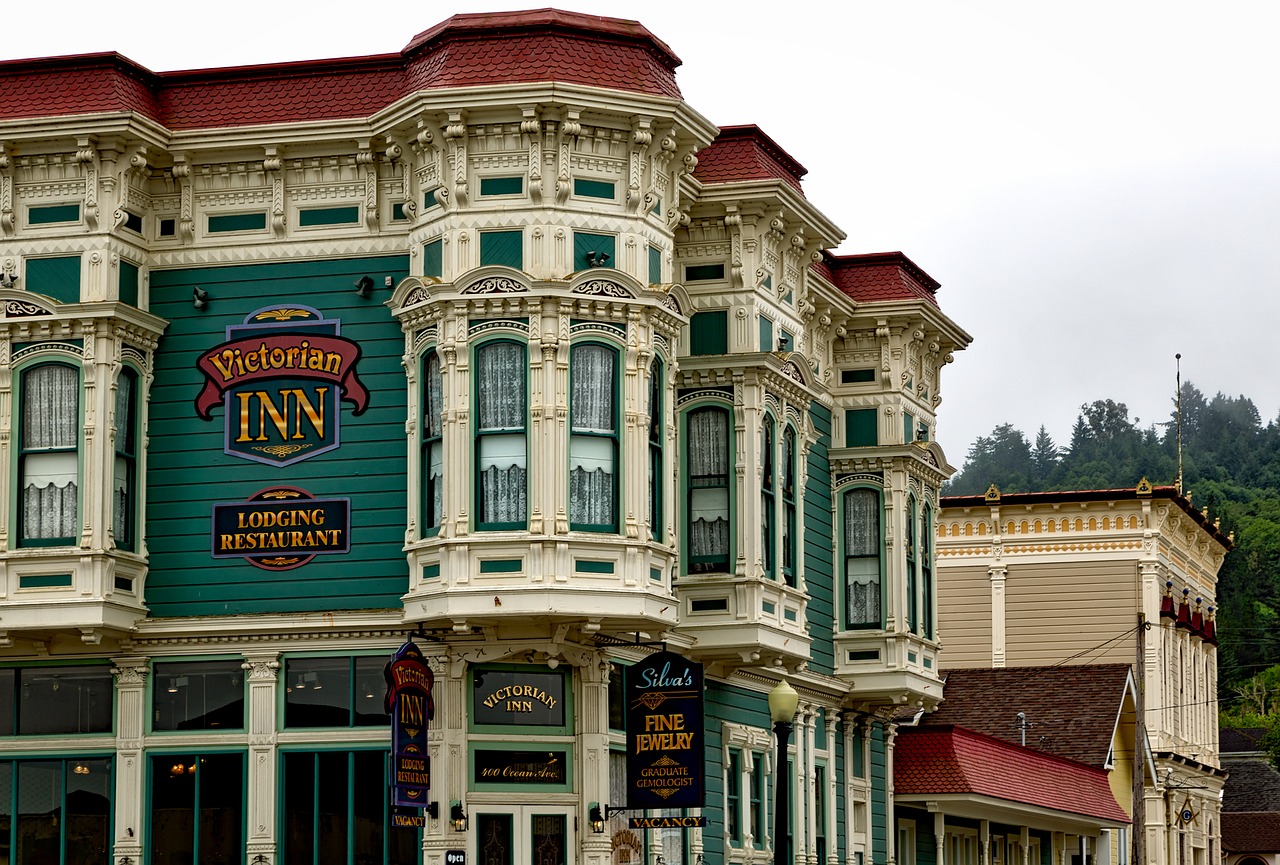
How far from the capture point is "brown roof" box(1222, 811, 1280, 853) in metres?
87.1

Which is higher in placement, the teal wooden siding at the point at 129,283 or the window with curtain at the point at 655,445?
the teal wooden siding at the point at 129,283

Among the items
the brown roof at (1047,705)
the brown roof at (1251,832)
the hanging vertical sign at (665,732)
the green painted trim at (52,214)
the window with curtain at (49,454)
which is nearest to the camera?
the hanging vertical sign at (665,732)

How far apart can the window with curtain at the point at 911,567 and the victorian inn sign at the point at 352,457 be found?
8155mm

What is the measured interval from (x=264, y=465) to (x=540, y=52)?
6.76 metres

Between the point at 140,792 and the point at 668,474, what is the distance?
8.26m

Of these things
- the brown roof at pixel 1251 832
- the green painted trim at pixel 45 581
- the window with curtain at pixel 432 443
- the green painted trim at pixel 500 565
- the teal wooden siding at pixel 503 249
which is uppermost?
the teal wooden siding at pixel 503 249

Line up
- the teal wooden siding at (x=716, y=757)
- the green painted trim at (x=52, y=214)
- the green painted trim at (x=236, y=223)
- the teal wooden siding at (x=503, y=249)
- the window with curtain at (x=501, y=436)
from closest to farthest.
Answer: the window with curtain at (x=501, y=436) < the teal wooden siding at (x=503, y=249) < the green painted trim at (x=52, y=214) < the green painted trim at (x=236, y=223) < the teal wooden siding at (x=716, y=757)

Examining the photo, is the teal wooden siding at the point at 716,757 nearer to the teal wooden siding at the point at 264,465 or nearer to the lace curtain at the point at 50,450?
the teal wooden siding at the point at 264,465

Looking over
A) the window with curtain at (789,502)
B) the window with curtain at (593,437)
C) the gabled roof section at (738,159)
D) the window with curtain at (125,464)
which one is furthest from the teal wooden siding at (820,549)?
the window with curtain at (125,464)

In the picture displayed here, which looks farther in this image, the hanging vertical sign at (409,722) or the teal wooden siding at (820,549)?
the teal wooden siding at (820,549)

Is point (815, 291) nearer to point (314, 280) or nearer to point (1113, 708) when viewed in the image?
point (314, 280)

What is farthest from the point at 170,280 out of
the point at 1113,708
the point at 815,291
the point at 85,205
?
the point at 1113,708

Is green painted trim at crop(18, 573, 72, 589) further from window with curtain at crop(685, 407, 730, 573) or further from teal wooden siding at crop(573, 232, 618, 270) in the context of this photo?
→ window with curtain at crop(685, 407, 730, 573)

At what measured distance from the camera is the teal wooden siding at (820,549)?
124 feet
